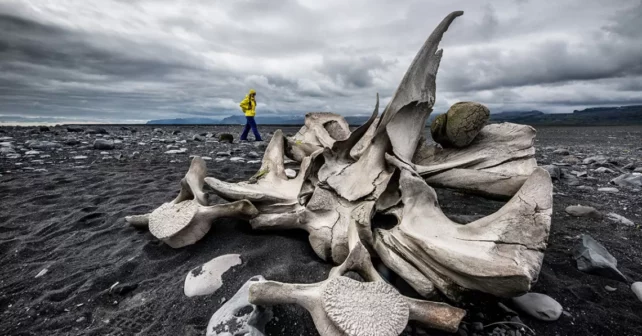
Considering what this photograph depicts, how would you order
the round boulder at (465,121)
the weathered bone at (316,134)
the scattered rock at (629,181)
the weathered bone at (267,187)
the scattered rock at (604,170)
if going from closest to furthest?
the weathered bone at (267,187) < the round boulder at (465,121) < the weathered bone at (316,134) < the scattered rock at (629,181) < the scattered rock at (604,170)

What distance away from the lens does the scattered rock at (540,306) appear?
1900 millimetres

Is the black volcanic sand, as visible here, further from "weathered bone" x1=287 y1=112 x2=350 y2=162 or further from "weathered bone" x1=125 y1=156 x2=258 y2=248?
"weathered bone" x1=287 y1=112 x2=350 y2=162

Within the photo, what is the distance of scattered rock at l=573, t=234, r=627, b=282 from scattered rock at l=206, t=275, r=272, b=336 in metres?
2.35

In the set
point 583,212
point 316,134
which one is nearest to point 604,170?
point 583,212

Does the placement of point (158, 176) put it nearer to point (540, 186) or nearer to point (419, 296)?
point (419, 296)

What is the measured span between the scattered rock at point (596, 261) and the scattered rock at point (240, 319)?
2354mm

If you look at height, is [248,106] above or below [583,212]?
above

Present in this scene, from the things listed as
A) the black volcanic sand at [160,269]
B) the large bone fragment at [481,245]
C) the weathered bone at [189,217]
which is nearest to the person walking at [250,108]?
the black volcanic sand at [160,269]

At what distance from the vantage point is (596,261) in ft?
7.70

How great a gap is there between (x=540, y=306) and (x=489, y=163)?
4.18ft

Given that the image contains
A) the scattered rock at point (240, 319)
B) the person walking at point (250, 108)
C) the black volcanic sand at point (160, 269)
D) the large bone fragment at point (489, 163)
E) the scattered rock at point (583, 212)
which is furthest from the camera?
the person walking at point (250, 108)

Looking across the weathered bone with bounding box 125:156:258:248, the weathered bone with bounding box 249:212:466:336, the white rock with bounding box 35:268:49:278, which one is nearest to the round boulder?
the weathered bone with bounding box 249:212:466:336

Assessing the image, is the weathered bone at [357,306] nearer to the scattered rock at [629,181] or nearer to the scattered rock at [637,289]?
the scattered rock at [637,289]

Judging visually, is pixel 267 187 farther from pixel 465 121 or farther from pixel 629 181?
pixel 629 181
